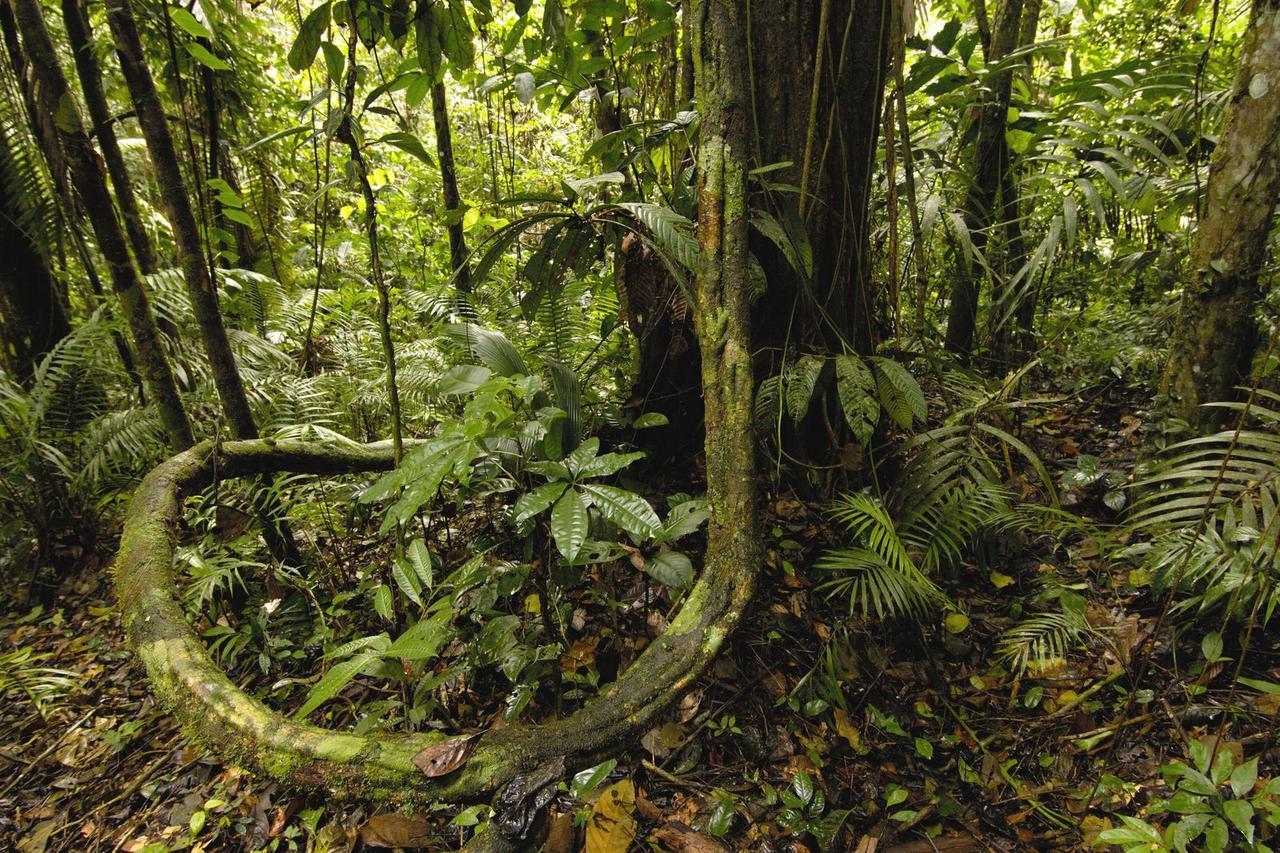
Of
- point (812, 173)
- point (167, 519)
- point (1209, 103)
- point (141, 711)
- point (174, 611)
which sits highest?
point (1209, 103)

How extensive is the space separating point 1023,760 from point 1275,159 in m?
2.26

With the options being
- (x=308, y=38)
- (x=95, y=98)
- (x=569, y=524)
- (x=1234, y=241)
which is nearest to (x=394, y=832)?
(x=569, y=524)

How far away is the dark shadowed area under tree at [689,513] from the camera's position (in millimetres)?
1578

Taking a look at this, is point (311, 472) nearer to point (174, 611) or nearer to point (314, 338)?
point (174, 611)

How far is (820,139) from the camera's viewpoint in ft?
7.50

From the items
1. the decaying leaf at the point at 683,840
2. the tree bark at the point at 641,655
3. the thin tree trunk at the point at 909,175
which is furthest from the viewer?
the thin tree trunk at the point at 909,175

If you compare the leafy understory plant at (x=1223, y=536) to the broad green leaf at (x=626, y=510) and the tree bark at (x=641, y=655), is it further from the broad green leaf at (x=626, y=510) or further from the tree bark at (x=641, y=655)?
the broad green leaf at (x=626, y=510)

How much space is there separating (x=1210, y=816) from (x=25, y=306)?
20.9 ft

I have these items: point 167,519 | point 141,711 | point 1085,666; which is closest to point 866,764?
point 1085,666

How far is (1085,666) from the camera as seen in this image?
6.70 ft

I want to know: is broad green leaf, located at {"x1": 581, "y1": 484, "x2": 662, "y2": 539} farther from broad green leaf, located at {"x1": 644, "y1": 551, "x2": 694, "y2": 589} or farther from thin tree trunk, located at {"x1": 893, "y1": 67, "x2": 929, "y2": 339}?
thin tree trunk, located at {"x1": 893, "y1": 67, "x2": 929, "y2": 339}

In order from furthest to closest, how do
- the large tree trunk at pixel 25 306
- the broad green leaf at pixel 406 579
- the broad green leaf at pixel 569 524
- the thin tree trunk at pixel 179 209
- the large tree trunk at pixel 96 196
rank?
1. the large tree trunk at pixel 25 306
2. the large tree trunk at pixel 96 196
3. the thin tree trunk at pixel 179 209
4. the broad green leaf at pixel 406 579
5. the broad green leaf at pixel 569 524

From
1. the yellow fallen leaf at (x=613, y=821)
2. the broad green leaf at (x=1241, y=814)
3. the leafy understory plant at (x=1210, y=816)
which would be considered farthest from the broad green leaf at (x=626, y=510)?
the broad green leaf at (x=1241, y=814)

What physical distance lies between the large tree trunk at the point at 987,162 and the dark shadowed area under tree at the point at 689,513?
0.03m
